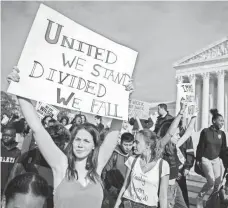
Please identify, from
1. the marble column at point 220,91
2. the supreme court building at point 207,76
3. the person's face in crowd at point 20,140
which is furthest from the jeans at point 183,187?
the marble column at point 220,91

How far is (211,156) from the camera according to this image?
5305 mm

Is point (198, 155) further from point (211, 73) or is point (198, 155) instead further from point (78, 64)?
point (211, 73)

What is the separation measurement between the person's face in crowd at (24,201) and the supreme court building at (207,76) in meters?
21.3

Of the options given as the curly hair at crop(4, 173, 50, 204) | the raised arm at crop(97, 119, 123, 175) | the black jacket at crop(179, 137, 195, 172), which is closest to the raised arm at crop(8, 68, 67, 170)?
the raised arm at crop(97, 119, 123, 175)

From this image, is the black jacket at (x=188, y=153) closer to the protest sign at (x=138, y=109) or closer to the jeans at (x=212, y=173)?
the jeans at (x=212, y=173)

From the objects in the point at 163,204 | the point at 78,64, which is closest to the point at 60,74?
the point at 78,64

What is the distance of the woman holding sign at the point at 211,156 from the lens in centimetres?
526

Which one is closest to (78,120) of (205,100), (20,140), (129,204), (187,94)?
(20,140)

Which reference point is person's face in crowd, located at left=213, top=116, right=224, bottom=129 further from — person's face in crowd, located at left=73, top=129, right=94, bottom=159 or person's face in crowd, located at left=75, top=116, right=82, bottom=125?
person's face in crowd, located at left=73, top=129, right=94, bottom=159

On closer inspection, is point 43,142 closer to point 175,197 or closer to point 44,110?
point 175,197

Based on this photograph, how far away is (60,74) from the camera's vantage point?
118 inches

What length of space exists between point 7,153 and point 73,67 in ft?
8.28

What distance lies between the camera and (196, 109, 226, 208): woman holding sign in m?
5.26

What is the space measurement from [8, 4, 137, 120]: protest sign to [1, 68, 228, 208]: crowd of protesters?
0.13m
